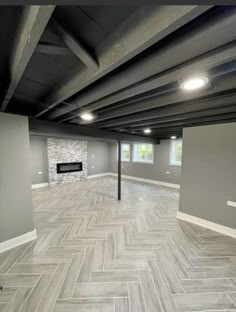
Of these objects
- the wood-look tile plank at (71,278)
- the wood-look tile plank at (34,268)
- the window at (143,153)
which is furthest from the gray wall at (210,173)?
the window at (143,153)

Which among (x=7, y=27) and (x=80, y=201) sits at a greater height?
(x=7, y=27)

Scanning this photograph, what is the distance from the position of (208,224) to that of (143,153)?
5.15m

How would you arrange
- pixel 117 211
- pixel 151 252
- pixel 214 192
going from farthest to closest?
pixel 117 211, pixel 214 192, pixel 151 252

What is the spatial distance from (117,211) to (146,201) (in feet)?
4.07

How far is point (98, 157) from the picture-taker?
9.10m

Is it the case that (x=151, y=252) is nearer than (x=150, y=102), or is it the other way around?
(x=150, y=102)

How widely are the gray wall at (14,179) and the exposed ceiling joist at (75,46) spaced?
2053mm

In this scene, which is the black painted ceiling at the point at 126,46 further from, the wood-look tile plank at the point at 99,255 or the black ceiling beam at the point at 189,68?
the wood-look tile plank at the point at 99,255

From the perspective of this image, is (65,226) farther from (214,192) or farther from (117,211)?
(214,192)

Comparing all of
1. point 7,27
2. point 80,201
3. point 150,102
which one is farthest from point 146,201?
point 7,27

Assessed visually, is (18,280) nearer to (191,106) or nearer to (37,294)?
(37,294)

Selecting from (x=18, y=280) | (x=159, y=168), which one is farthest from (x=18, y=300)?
(x=159, y=168)

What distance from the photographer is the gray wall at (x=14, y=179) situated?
256cm

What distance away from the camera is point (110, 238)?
2.99 meters
